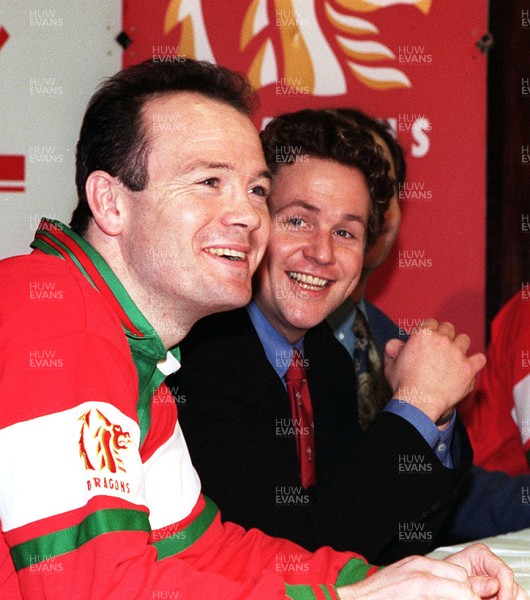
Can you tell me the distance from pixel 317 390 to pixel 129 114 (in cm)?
65

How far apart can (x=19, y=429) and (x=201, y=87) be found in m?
0.67

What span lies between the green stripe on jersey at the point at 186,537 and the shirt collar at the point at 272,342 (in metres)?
0.41

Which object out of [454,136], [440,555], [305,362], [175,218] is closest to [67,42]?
[454,136]

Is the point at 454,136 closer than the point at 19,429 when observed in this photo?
No

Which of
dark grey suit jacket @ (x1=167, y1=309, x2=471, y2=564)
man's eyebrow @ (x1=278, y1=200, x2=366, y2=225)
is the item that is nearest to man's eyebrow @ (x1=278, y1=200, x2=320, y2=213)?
man's eyebrow @ (x1=278, y1=200, x2=366, y2=225)

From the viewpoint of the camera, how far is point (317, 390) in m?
1.68

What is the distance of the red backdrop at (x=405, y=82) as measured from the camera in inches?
100

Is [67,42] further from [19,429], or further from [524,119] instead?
[19,429]

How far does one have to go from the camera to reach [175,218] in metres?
1.21

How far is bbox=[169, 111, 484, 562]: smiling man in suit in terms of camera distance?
4.45ft

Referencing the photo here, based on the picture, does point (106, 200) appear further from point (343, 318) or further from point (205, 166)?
point (343, 318)

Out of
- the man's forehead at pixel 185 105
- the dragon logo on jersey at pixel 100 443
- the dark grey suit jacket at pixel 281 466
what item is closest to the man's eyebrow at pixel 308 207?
the dark grey suit jacket at pixel 281 466

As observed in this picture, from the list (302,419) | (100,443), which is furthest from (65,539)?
(302,419)

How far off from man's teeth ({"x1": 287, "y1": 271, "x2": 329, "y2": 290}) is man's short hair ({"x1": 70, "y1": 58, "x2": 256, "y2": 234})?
0.37 metres
